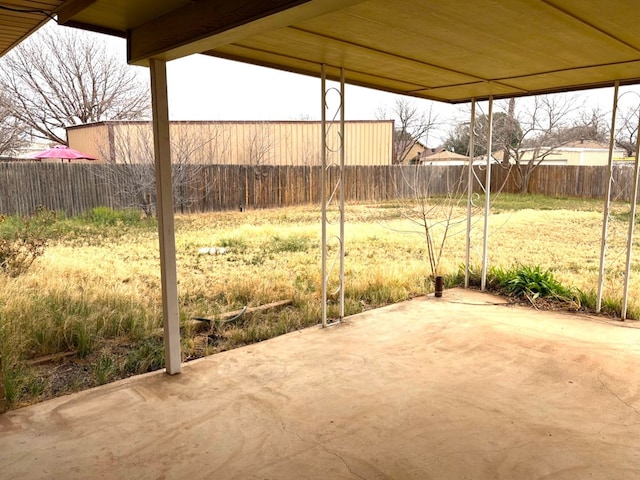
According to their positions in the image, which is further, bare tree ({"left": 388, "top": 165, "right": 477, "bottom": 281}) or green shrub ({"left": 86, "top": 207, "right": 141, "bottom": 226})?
green shrub ({"left": 86, "top": 207, "right": 141, "bottom": 226})

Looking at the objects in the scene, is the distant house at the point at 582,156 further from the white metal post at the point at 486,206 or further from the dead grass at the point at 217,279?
the white metal post at the point at 486,206

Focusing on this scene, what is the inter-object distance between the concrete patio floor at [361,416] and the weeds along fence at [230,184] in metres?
4.79

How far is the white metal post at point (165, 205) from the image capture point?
2.92 meters

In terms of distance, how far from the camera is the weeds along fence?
383 inches

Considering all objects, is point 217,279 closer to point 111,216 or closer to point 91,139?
point 111,216

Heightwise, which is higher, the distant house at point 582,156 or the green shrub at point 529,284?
the distant house at point 582,156

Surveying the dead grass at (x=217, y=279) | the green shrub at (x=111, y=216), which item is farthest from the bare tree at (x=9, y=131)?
the dead grass at (x=217, y=279)

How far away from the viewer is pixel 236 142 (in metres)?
14.0

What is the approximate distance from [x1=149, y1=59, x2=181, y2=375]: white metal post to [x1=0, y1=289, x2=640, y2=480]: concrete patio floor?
252 mm

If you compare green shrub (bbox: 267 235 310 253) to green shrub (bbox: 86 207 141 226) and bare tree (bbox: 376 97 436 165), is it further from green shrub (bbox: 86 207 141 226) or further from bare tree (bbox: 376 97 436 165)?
bare tree (bbox: 376 97 436 165)

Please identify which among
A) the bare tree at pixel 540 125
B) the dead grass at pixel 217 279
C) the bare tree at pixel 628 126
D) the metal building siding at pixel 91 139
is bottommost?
the dead grass at pixel 217 279

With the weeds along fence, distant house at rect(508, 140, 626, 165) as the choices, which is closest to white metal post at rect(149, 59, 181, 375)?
the weeds along fence

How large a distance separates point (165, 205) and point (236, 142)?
11.5m

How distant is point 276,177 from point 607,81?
30.4ft
